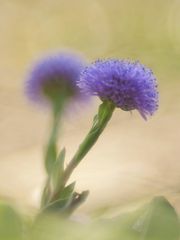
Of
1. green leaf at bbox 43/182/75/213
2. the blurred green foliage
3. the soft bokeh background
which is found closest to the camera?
the blurred green foliage

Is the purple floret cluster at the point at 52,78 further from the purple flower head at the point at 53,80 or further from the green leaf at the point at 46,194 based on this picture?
the green leaf at the point at 46,194

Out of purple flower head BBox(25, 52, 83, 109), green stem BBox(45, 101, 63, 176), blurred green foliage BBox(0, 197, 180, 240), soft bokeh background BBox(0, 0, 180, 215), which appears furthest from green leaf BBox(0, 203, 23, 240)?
soft bokeh background BBox(0, 0, 180, 215)

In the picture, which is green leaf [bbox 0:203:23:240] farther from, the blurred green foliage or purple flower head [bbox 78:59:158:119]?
purple flower head [bbox 78:59:158:119]

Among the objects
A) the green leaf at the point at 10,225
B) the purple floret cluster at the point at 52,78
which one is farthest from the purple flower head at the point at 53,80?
the green leaf at the point at 10,225

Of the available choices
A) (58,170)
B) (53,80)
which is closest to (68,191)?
(58,170)

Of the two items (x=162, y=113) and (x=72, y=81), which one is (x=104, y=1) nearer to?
(x=162, y=113)

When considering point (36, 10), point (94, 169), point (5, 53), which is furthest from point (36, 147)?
point (36, 10)
